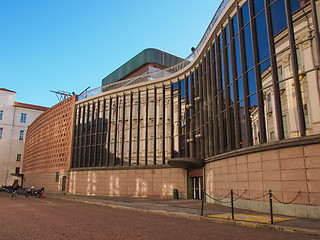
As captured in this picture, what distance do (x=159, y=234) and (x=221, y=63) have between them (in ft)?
53.2

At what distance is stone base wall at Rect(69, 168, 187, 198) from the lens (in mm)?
28984

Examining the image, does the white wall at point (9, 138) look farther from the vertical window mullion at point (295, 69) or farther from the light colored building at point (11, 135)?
the vertical window mullion at point (295, 69)

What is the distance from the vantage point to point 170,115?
103 ft

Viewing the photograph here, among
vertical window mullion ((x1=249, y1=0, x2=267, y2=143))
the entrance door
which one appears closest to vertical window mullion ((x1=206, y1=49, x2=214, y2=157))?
the entrance door

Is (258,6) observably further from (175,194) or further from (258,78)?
(175,194)

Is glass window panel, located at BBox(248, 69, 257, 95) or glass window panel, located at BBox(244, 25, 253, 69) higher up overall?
glass window panel, located at BBox(244, 25, 253, 69)

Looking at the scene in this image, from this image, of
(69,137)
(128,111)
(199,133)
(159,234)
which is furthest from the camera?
(69,137)

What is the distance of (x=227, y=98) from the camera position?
1989 cm

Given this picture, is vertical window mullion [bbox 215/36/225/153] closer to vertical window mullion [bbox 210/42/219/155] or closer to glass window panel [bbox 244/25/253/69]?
vertical window mullion [bbox 210/42/219/155]

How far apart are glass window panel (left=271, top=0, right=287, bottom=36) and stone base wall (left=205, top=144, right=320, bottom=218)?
674 cm

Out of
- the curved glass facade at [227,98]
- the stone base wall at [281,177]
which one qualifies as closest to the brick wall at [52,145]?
the curved glass facade at [227,98]

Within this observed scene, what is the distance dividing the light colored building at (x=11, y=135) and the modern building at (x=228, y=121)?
38.7 meters

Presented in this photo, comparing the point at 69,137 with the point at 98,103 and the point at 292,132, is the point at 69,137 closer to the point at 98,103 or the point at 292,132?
the point at 98,103

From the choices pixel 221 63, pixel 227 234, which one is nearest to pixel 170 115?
pixel 221 63
